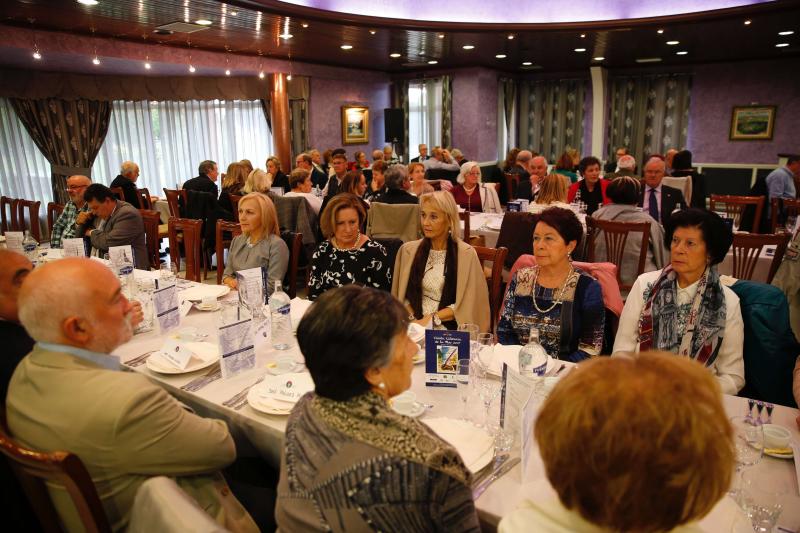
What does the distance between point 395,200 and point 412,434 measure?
4605 millimetres

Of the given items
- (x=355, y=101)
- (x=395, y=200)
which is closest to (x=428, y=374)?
(x=395, y=200)

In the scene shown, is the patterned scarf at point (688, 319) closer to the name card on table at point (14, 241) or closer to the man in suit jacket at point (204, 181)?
the name card on table at point (14, 241)

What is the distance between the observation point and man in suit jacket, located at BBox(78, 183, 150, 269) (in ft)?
14.6

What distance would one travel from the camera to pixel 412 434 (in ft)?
3.75

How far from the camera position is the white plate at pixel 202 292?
3.04 meters

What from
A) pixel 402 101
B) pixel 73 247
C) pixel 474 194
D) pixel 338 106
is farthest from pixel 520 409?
pixel 402 101

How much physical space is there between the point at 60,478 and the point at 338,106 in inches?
426

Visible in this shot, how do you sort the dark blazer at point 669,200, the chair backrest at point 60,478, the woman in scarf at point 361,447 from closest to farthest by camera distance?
the woman in scarf at point 361,447 < the chair backrest at point 60,478 < the dark blazer at point 669,200

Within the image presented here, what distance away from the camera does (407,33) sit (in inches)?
299

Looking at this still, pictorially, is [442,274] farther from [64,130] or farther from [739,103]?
[739,103]

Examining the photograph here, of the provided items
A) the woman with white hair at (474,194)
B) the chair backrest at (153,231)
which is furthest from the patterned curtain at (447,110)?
the chair backrest at (153,231)

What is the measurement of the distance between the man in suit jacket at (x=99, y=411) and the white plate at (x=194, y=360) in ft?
1.65

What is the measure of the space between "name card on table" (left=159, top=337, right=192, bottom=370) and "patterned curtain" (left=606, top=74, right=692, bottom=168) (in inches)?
466

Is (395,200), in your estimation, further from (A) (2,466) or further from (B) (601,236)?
(A) (2,466)
